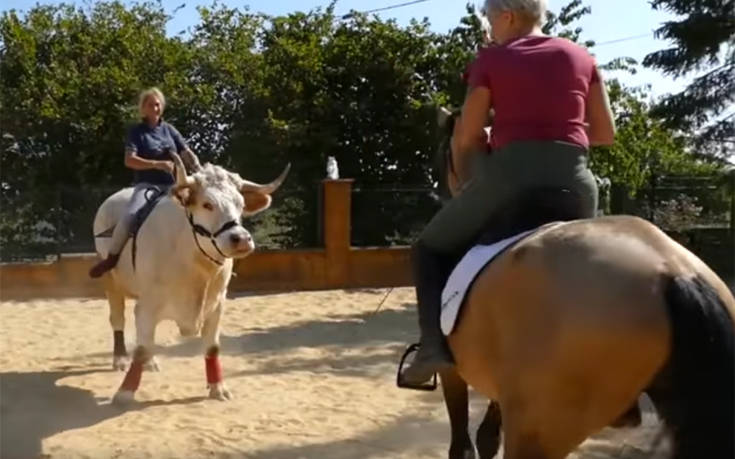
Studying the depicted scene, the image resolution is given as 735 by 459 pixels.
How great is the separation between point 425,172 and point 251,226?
3870 millimetres

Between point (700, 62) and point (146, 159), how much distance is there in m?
10.7

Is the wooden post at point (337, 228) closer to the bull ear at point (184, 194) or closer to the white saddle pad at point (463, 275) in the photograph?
the bull ear at point (184, 194)

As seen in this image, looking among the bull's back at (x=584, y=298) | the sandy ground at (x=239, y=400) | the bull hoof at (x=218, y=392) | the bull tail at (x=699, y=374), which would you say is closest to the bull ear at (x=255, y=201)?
the bull hoof at (x=218, y=392)

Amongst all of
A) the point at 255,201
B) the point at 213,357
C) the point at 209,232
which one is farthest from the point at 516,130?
the point at 213,357

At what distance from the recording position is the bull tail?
3123mm

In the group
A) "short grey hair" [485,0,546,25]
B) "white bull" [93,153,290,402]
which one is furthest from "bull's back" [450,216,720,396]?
"white bull" [93,153,290,402]

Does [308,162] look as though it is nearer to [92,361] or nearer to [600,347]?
[92,361]

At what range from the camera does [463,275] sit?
3.94 metres

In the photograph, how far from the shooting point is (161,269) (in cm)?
723

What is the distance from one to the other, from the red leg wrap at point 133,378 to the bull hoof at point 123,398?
29 millimetres

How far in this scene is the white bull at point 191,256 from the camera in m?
6.82

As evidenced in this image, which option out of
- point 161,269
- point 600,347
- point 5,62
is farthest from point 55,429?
point 5,62

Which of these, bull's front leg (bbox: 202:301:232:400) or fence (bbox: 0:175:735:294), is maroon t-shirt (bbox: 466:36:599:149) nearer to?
bull's front leg (bbox: 202:301:232:400)

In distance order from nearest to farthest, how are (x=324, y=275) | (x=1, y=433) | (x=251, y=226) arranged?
(x=1, y=433) → (x=324, y=275) → (x=251, y=226)
